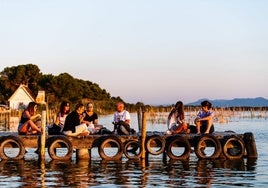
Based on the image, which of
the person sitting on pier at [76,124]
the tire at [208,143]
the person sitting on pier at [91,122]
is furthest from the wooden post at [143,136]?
the person sitting on pier at [76,124]

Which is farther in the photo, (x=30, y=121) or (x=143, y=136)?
(x=30, y=121)

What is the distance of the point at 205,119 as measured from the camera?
26906mm

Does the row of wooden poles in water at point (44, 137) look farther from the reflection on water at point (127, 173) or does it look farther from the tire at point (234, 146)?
the tire at point (234, 146)

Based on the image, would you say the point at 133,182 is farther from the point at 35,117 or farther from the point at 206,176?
the point at 35,117

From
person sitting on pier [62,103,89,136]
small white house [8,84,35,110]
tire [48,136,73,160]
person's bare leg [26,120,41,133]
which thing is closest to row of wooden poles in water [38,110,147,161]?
tire [48,136,73,160]

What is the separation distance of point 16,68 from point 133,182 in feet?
342

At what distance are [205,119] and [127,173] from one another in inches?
216

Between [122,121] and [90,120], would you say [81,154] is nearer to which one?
[90,120]

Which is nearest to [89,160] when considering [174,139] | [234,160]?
[174,139]

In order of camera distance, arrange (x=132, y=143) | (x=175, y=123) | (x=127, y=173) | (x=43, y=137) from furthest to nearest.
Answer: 1. (x=175, y=123)
2. (x=132, y=143)
3. (x=43, y=137)
4. (x=127, y=173)

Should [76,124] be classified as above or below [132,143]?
above

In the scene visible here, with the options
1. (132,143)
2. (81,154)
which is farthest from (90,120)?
(132,143)

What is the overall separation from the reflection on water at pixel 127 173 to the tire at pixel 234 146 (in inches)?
13.3

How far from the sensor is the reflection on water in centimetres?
2048
